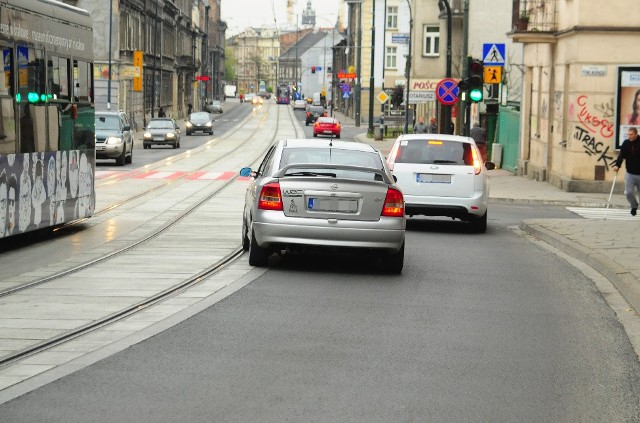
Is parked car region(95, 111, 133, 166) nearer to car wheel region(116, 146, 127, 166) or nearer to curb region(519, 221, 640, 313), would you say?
car wheel region(116, 146, 127, 166)

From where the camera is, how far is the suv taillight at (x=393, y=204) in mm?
13836

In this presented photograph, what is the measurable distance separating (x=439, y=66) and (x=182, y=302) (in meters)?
54.9

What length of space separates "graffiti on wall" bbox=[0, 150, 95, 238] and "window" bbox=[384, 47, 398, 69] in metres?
87.7

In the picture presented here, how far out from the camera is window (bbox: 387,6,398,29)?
10519cm

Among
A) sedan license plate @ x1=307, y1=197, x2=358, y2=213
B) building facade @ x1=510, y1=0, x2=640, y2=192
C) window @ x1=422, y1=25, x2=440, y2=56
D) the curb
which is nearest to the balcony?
building facade @ x1=510, y1=0, x2=640, y2=192

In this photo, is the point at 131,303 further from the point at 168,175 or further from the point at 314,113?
the point at 314,113

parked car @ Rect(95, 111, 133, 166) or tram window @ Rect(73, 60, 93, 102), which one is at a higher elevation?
tram window @ Rect(73, 60, 93, 102)

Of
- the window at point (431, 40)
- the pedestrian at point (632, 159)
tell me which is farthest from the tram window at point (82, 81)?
the window at point (431, 40)

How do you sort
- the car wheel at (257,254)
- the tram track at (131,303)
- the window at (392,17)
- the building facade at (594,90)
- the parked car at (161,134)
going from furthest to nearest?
the window at (392,17) → the parked car at (161,134) → the building facade at (594,90) → the car wheel at (257,254) → the tram track at (131,303)

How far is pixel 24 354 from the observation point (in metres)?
8.62

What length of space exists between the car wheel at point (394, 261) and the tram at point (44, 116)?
468 centimetres

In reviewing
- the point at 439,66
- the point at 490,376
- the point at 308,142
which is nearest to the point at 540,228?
the point at 308,142

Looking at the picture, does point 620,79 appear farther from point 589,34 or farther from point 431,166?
point 431,166

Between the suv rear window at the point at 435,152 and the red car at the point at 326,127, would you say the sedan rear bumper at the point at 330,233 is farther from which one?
the red car at the point at 326,127
